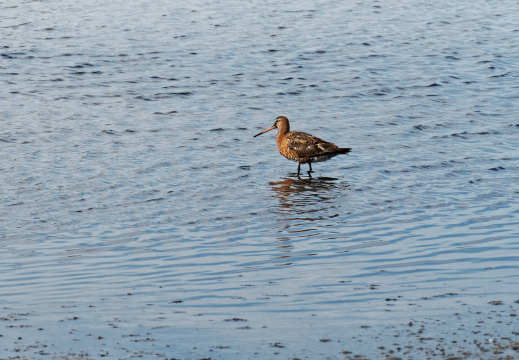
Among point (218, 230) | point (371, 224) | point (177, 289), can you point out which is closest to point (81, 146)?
point (218, 230)

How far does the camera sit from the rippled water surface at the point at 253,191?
8234 mm

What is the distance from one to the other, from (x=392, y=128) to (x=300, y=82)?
5269 millimetres

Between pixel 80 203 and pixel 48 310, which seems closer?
pixel 48 310

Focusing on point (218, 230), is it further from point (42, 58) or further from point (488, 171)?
point (42, 58)

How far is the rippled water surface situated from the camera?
8234 millimetres

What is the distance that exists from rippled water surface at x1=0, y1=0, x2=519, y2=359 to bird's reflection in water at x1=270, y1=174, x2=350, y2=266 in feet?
0.20

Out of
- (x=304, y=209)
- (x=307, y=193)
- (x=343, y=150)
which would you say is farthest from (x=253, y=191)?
(x=343, y=150)

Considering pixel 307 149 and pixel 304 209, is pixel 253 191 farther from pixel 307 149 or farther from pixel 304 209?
pixel 307 149

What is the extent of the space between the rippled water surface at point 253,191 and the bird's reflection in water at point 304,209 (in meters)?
0.06

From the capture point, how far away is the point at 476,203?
541 inches

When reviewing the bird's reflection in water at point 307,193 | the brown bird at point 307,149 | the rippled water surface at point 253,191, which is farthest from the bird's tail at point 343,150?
the bird's reflection in water at point 307,193

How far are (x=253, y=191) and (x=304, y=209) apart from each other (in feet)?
4.22

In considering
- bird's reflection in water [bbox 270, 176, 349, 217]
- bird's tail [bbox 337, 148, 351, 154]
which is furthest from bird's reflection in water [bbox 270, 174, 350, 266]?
bird's tail [bbox 337, 148, 351, 154]

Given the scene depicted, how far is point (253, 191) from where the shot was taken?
49.8 feet
